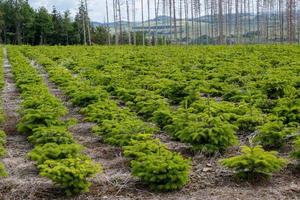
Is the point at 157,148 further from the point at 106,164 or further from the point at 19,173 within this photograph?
the point at 19,173

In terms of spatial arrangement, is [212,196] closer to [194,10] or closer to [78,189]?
[78,189]

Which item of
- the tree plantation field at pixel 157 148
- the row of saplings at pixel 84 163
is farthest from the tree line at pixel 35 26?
the row of saplings at pixel 84 163

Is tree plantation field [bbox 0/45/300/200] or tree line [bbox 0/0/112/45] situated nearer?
tree plantation field [bbox 0/45/300/200]

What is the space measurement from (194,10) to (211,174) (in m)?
66.1

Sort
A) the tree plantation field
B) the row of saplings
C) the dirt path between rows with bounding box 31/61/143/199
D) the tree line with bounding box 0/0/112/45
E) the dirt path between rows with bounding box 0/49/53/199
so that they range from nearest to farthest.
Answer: the row of saplings < the tree plantation field < the dirt path between rows with bounding box 0/49/53/199 < the dirt path between rows with bounding box 31/61/143/199 < the tree line with bounding box 0/0/112/45

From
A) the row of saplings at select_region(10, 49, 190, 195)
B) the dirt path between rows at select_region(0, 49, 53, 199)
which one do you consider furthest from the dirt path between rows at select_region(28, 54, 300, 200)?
the dirt path between rows at select_region(0, 49, 53, 199)

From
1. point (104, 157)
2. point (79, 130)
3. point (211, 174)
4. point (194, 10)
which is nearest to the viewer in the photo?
point (211, 174)

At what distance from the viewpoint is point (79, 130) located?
9125 mm

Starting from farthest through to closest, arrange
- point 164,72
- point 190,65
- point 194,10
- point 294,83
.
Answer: point 194,10, point 190,65, point 164,72, point 294,83

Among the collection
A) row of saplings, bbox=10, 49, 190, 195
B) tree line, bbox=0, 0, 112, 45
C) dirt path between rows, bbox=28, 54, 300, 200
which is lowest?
dirt path between rows, bbox=28, 54, 300, 200

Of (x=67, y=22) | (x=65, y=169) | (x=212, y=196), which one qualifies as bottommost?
(x=212, y=196)

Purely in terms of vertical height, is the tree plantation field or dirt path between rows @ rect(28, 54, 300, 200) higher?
the tree plantation field

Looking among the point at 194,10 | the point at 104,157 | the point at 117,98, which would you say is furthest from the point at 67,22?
the point at 104,157

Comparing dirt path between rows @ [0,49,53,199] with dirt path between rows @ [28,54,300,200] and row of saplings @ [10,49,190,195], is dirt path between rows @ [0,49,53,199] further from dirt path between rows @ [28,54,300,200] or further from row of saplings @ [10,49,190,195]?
dirt path between rows @ [28,54,300,200]
